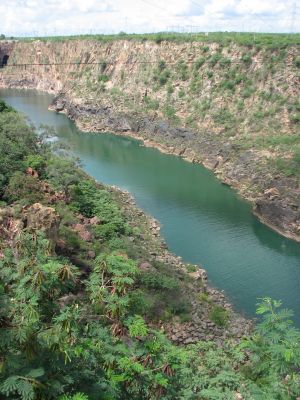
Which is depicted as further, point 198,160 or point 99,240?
point 198,160

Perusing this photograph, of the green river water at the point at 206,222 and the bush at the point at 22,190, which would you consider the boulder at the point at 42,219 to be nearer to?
the bush at the point at 22,190

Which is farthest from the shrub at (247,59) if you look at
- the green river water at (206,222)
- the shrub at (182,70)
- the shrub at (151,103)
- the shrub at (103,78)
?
the shrub at (103,78)

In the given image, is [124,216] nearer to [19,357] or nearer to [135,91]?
[19,357]

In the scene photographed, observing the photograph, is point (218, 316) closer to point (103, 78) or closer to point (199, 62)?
point (199, 62)

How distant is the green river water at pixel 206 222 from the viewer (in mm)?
24516

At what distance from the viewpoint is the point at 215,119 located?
4984 centimetres

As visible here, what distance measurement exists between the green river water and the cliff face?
69.9 inches

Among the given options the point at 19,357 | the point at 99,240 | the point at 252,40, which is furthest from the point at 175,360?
the point at 252,40

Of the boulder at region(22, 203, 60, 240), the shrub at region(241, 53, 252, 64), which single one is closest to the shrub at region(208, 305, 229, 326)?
the boulder at region(22, 203, 60, 240)

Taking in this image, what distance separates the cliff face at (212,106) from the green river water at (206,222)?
177cm

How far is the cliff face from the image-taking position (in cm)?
3774

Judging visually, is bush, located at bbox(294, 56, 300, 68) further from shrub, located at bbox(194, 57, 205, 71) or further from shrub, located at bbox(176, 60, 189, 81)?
shrub, located at bbox(176, 60, 189, 81)

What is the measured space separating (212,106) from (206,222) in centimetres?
2282

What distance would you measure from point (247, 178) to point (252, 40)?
2189cm
